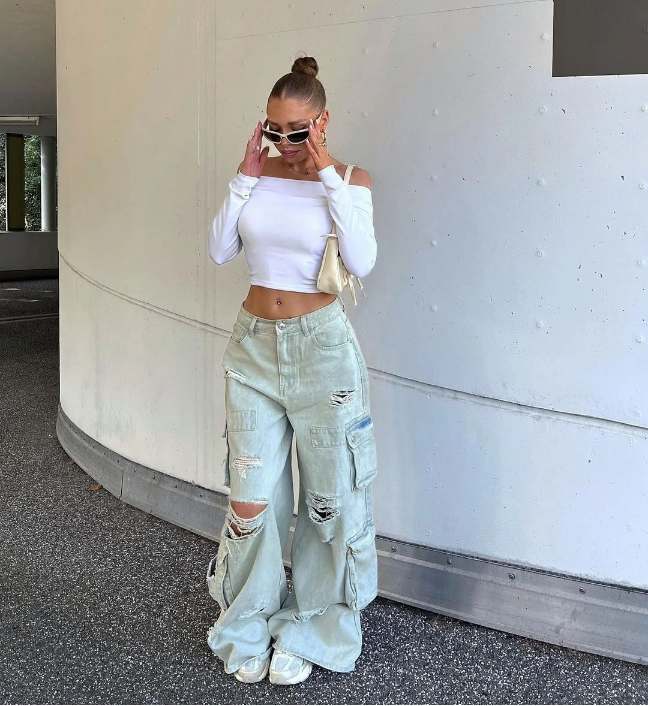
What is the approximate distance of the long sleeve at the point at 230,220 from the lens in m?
2.40

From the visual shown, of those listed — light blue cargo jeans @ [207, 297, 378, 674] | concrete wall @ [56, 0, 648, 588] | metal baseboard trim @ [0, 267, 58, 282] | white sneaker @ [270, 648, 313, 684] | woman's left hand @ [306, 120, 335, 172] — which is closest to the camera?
woman's left hand @ [306, 120, 335, 172]

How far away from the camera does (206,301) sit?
3688 mm

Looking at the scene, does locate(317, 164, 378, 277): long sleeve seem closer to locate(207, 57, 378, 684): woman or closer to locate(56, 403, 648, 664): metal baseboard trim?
locate(207, 57, 378, 684): woman

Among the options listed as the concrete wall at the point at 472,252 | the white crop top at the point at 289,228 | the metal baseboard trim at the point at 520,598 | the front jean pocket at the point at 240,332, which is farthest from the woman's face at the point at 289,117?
the metal baseboard trim at the point at 520,598

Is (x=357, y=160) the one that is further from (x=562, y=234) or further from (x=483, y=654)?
(x=483, y=654)

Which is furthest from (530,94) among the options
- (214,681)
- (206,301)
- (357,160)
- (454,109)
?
(214,681)

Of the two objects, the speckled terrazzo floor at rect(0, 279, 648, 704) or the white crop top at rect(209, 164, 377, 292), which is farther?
the speckled terrazzo floor at rect(0, 279, 648, 704)

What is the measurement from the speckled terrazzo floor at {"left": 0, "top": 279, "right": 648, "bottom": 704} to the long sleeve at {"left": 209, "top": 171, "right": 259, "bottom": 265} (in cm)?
128

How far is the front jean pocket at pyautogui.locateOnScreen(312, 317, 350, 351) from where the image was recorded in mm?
2439

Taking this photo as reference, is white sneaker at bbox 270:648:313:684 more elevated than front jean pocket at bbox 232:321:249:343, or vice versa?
front jean pocket at bbox 232:321:249:343

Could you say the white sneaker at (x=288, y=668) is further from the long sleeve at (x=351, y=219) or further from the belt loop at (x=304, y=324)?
the long sleeve at (x=351, y=219)

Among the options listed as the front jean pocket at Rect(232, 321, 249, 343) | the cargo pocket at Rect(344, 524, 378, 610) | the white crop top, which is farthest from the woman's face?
the cargo pocket at Rect(344, 524, 378, 610)

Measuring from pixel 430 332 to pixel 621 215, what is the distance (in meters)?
0.75

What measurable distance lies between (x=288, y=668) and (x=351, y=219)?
4.45ft
